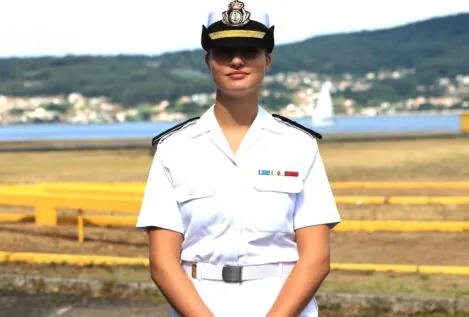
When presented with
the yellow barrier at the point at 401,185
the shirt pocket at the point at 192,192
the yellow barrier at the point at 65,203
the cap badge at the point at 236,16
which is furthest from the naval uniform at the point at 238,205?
the yellow barrier at the point at 401,185

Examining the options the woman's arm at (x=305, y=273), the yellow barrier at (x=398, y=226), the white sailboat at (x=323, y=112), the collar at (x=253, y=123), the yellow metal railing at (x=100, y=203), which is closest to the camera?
the woman's arm at (x=305, y=273)

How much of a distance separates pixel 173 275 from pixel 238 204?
315 mm

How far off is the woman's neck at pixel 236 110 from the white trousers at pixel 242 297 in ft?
1.74

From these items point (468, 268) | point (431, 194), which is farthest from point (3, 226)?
point (431, 194)

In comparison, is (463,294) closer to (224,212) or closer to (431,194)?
(224,212)

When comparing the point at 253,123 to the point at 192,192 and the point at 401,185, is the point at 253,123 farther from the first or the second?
the point at 401,185

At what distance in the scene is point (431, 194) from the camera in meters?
15.7

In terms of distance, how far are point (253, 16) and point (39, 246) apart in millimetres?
8339

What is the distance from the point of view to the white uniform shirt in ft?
8.50

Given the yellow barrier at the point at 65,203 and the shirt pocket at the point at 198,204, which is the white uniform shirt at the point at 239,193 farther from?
the yellow barrier at the point at 65,203

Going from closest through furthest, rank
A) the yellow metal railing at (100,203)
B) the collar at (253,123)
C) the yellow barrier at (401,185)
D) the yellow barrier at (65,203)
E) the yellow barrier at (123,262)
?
the collar at (253,123) → the yellow barrier at (123,262) → the yellow barrier at (65,203) → the yellow metal railing at (100,203) → the yellow barrier at (401,185)

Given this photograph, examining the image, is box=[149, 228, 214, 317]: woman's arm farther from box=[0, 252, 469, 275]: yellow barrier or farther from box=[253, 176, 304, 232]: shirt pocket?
box=[0, 252, 469, 275]: yellow barrier

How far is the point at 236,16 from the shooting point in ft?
8.48

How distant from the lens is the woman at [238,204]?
2590 millimetres
